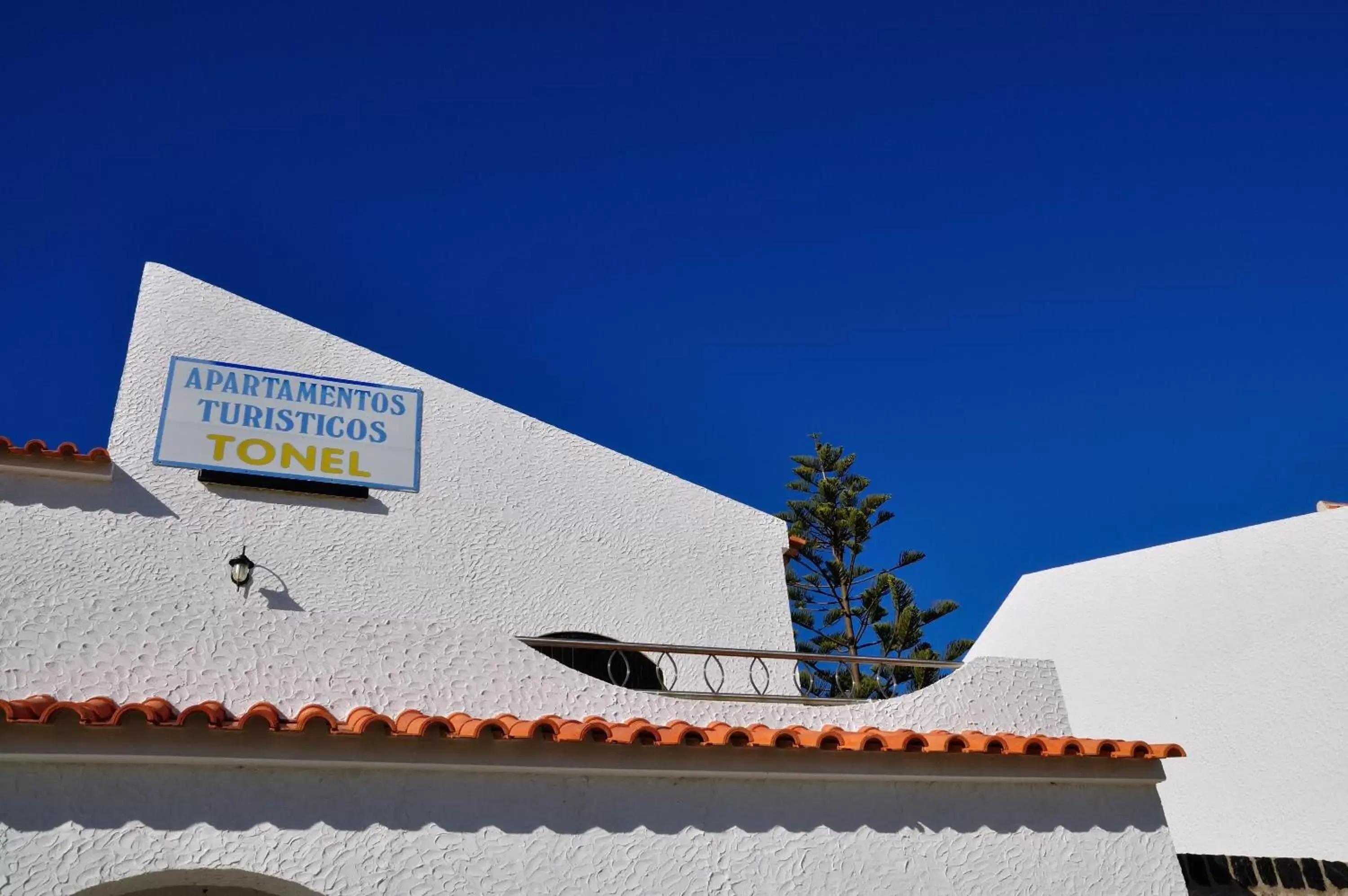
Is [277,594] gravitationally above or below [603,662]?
above

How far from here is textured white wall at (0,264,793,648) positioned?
6.84 meters

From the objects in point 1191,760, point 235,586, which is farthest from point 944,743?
point 1191,760

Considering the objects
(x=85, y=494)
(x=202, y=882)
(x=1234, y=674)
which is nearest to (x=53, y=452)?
(x=85, y=494)

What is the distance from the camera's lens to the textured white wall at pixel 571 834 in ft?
12.8

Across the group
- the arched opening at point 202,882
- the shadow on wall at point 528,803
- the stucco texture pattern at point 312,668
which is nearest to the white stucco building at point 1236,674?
the shadow on wall at point 528,803

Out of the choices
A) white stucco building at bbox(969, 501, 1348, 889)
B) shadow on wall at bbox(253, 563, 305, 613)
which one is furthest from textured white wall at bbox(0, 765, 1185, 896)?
shadow on wall at bbox(253, 563, 305, 613)

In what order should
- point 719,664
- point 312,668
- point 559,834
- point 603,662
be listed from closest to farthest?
point 559,834
point 312,668
point 719,664
point 603,662

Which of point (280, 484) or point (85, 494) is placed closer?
point (85, 494)

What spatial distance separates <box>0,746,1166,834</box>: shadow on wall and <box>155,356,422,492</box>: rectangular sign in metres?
3.87

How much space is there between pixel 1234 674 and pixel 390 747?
26.4 feet

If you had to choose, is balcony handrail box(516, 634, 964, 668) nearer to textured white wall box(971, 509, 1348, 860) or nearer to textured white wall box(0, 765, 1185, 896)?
textured white wall box(0, 765, 1185, 896)

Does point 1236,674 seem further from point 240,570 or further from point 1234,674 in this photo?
point 240,570

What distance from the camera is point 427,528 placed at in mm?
7887

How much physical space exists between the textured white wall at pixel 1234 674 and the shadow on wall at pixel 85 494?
9.16 meters
